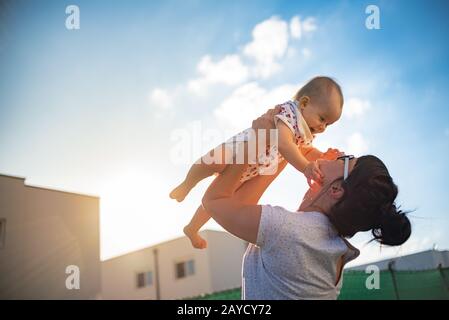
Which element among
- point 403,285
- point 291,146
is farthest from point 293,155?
point 403,285

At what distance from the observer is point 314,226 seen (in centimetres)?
112

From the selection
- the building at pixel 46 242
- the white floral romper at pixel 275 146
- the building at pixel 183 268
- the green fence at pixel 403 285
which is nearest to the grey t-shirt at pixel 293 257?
the white floral romper at pixel 275 146

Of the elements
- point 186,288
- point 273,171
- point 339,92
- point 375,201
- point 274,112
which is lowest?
point 186,288

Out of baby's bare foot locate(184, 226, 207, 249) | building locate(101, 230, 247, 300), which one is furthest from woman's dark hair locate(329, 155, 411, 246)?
building locate(101, 230, 247, 300)

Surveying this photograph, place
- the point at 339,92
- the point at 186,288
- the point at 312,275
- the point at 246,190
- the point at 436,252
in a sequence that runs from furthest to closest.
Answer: the point at 186,288
the point at 436,252
the point at 339,92
the point at 246,190
the point at 312,275

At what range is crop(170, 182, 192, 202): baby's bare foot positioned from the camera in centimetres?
158

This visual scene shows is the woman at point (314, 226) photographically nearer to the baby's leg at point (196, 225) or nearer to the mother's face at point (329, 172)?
the mother's face at point (329, 172)

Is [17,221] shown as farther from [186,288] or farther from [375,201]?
[375,201]

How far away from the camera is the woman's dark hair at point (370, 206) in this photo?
1141 millimetres

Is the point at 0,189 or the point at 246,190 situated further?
the point at 0,189

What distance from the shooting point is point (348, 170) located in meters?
1.19

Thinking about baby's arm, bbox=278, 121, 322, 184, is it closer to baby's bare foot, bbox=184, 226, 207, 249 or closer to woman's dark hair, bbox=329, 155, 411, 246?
woman's dark hair, bbox=329, 155, 411, 246

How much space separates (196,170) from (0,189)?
34.3 feet
